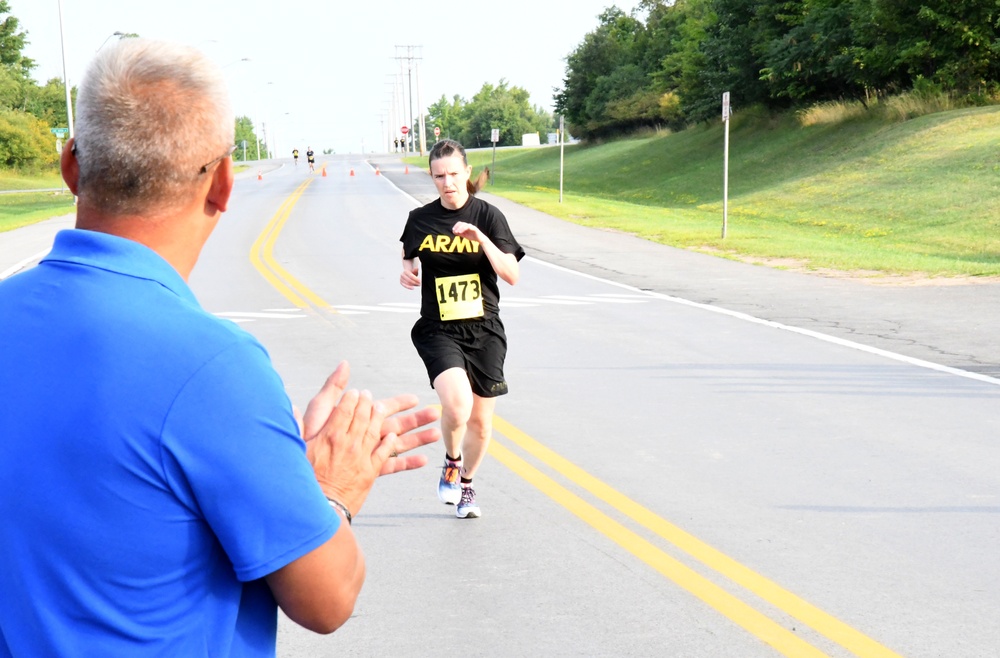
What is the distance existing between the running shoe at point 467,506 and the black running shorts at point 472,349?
55 cm

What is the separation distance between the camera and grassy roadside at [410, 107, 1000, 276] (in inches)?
957

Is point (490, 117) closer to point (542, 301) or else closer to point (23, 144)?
point (23, 144)

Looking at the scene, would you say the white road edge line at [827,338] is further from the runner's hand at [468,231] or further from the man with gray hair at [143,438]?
the man with gray hair at [143,438]

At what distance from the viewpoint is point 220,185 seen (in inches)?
81.1

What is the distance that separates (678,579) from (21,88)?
317 feet

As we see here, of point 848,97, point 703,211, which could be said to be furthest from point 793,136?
point 703,211

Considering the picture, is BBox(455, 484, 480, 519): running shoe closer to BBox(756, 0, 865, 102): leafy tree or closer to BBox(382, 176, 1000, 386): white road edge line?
BBox(382, 176, 1000, 386): white road edge line

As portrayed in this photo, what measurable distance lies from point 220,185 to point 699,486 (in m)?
5.41

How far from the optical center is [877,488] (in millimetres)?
6957

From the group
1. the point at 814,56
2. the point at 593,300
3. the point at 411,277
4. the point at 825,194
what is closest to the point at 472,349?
the point at 411,277

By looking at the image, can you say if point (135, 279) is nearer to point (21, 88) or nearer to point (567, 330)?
point (567, 330)

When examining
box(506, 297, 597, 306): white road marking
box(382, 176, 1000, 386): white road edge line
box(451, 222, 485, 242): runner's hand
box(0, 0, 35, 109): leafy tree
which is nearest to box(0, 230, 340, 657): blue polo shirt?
box(451, 222, 485, 242): runner's hand

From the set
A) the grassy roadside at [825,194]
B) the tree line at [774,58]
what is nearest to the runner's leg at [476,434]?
the grassy roadside at [825,194]

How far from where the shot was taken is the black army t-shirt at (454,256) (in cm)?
665
